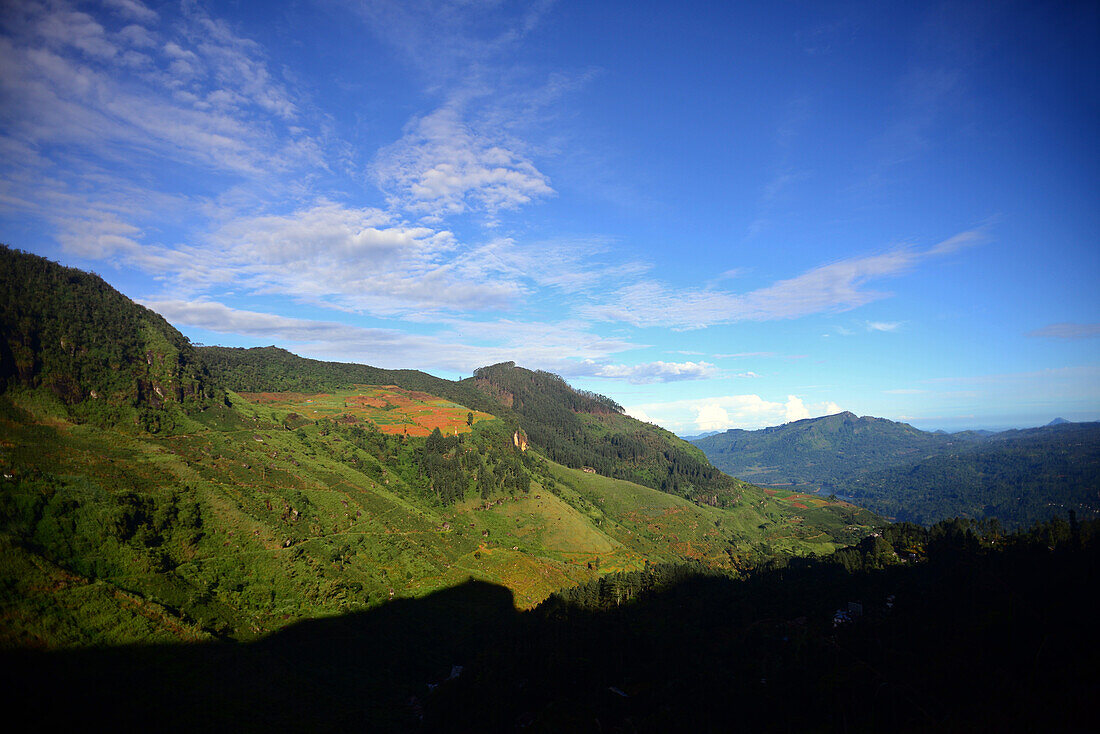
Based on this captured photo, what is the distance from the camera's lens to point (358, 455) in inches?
4451

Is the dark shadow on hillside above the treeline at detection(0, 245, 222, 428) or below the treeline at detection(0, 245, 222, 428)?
below

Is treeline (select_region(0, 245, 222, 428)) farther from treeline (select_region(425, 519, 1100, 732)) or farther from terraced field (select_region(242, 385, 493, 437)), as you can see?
treeline (select_region(425, 519, 1100, 732))

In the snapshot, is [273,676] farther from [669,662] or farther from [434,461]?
[434,461]

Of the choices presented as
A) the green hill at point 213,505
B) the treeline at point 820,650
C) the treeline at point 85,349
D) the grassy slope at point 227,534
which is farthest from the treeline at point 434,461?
the treeline at point 820,650

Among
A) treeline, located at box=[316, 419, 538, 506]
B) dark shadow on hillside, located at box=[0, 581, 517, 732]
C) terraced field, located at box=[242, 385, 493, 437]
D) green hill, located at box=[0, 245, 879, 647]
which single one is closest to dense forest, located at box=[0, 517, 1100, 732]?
dark shadow on hillside, located at box=[0, 581, 517, 732]

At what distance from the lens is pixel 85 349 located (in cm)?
7894

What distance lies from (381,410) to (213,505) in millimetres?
97684

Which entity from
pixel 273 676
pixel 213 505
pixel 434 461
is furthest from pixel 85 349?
pixel 434 461

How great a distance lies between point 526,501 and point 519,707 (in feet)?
258

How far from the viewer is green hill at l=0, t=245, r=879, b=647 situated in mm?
42719

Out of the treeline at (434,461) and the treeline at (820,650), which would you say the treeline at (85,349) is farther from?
the treeline at (820,650)

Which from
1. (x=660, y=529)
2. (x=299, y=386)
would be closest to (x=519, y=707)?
(x=660, y=529)

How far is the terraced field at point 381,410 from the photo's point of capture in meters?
140

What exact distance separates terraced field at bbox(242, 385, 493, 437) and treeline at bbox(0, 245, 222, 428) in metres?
34.7
